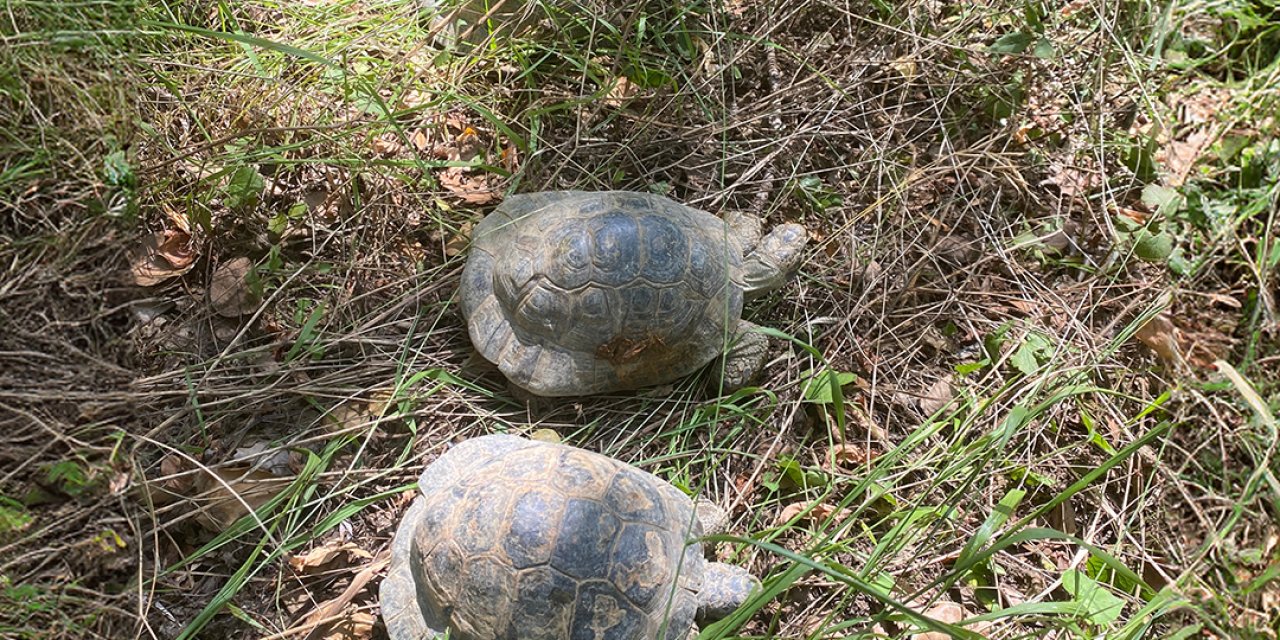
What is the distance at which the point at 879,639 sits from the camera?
2254mm

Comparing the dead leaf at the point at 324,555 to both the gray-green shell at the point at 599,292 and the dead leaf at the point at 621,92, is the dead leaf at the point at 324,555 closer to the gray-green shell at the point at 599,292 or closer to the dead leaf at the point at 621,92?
the gray-green shell at the point at 599,292

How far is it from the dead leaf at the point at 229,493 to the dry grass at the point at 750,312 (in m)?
0.01

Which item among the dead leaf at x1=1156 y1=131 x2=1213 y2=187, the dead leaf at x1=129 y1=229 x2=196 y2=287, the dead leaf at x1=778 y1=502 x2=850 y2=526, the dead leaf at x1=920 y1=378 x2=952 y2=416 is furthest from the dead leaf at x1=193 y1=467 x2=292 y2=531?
the dead leaf at x1=1156 y1=131 x2=1213 y2=187

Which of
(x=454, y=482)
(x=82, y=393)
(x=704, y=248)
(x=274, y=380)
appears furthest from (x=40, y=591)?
(x=704, y=248)

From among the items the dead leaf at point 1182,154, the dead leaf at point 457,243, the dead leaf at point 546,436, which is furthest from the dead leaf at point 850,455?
the dead leaf at point 1182,154

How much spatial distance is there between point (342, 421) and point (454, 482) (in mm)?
533

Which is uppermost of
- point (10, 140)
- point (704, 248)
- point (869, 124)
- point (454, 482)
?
point (10, 140)

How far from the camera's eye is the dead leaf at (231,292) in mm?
2852

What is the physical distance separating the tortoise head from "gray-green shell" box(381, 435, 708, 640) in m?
0.03

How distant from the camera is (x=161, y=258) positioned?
2.83 m

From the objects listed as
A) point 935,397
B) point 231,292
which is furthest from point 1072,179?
point 231,292

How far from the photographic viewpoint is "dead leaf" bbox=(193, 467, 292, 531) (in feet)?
8.35

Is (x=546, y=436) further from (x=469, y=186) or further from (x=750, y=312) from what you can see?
(x=469, y=186)

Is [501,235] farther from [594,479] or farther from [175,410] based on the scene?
[175,410]
